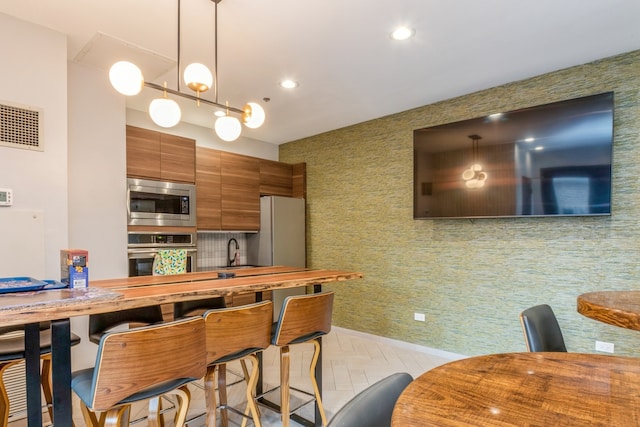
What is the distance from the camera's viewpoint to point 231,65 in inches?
114

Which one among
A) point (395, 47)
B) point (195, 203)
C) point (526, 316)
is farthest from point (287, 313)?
point (195, 203)

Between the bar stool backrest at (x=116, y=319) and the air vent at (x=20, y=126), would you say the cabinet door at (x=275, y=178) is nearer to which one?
the air vent at (x=20, y=126)

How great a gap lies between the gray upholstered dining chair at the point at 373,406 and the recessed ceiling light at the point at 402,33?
88.5 inches

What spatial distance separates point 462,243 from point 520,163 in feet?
3.07

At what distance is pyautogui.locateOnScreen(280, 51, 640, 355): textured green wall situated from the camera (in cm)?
273

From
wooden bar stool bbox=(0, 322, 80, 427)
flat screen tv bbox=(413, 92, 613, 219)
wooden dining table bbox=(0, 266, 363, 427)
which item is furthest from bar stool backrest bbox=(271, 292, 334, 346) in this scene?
flat screen tv bbox=(413, 92, 613, 219)

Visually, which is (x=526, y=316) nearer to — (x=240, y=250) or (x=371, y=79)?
(x=371, y=79)

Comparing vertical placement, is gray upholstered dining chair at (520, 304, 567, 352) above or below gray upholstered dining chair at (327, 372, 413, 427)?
below

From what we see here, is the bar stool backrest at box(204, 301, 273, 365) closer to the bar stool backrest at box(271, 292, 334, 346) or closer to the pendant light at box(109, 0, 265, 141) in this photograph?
the bar stool backrest at box(271, 292, 334, 346)

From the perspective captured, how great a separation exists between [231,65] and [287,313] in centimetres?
210

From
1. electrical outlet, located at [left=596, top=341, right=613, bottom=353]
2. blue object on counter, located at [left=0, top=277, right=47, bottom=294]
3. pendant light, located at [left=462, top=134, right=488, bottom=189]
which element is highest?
pendant light, located at [left=462, top=134, right=488, bottom=189]

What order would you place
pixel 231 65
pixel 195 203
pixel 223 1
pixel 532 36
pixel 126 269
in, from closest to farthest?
pixel 223 1, pixel 532 36, pixel 231 65, pixel 126 269, pixel 195 203

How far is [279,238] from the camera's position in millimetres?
4602

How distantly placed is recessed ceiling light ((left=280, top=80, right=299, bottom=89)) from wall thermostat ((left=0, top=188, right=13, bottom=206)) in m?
2.21
